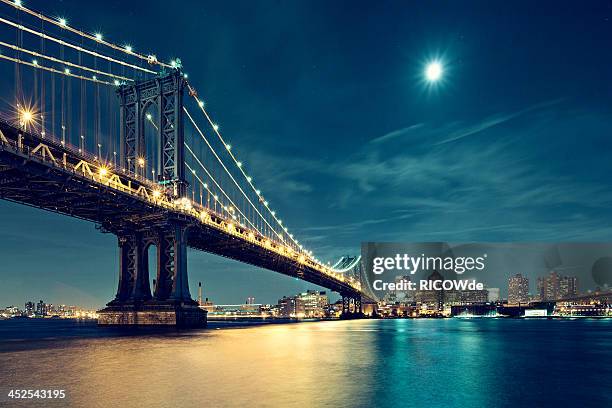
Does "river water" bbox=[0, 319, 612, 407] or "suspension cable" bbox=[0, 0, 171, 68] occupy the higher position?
Result: "suspension cable" bbox=[0, 0, 171, 68]

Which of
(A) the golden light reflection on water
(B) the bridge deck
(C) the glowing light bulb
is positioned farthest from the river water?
(C) the glowing light bulb

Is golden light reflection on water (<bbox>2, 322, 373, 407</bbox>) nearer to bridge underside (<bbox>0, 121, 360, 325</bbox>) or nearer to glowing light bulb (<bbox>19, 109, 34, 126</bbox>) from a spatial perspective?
bridge underside (<bbox>0, 121, 360, 325</bbox>)

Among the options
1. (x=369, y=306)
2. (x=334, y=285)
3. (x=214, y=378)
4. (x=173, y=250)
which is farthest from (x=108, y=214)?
(x=369, y=306)

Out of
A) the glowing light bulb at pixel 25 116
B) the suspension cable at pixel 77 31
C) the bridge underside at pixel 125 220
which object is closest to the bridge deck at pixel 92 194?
the bridge underside at pixel 125 220

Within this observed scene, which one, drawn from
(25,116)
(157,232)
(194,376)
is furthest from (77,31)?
(194,376)

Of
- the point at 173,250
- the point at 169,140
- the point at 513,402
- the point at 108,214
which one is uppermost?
the point at 169,140

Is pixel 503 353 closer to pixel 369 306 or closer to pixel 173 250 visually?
pixel 173 250
